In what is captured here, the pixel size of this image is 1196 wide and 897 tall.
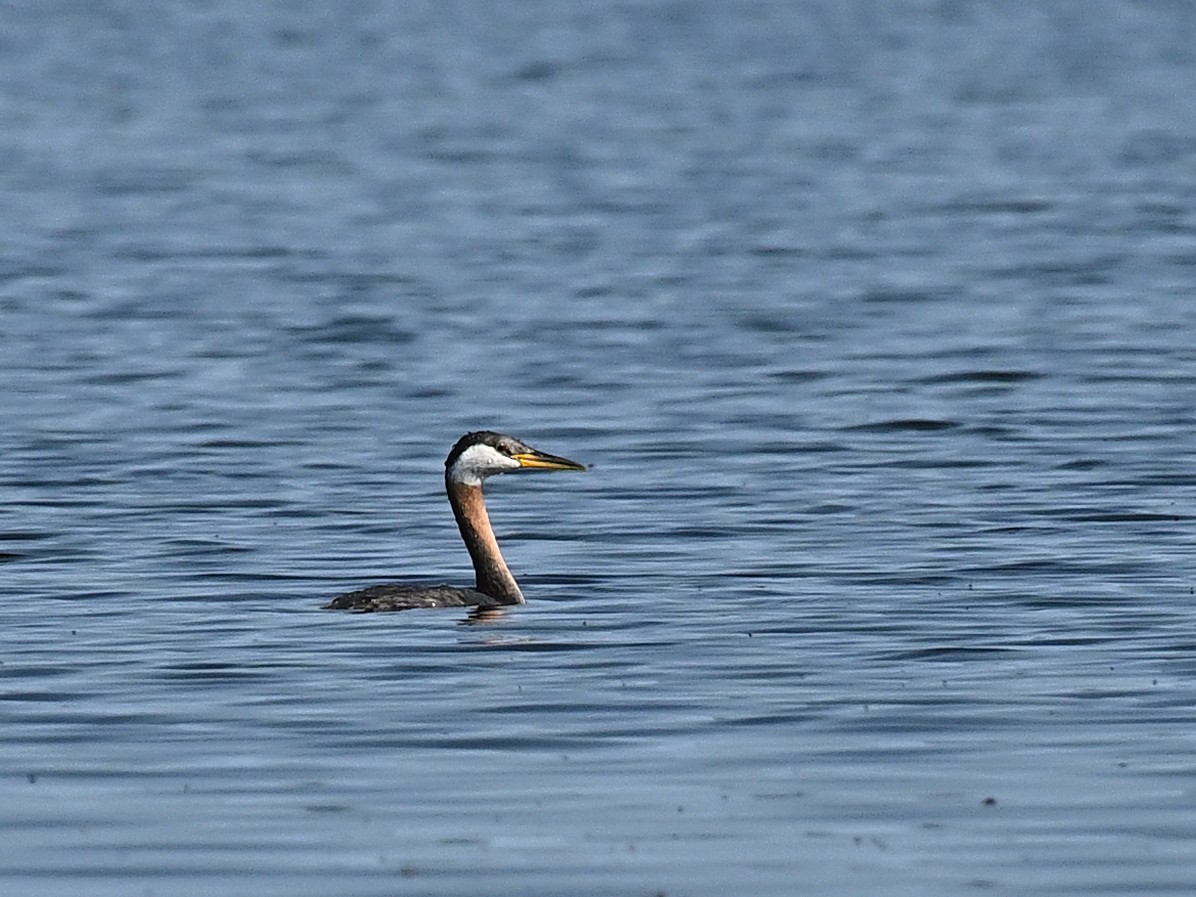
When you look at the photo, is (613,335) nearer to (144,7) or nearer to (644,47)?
(644,47)

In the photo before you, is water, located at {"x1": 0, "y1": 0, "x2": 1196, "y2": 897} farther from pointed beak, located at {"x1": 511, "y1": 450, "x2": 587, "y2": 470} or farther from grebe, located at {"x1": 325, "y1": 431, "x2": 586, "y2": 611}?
pointed beak, located at {"x1": 511, "y1": 450, "x2": 587, "y2": 470}

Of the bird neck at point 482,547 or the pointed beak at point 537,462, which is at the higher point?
the pointed beak at point 537,462

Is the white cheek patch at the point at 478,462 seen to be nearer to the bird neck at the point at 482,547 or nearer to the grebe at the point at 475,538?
the grebe at the point at 475,538

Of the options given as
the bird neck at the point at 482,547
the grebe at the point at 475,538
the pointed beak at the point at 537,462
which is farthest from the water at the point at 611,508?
the pointed beak at the point at 537,462

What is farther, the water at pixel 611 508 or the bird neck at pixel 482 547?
the bird neck at pixel 482 547

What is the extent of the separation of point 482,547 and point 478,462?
0.80 m

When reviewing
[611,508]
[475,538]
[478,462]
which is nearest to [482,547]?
[475,538]

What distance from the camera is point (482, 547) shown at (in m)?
17.0

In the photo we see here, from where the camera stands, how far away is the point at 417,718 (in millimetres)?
13328

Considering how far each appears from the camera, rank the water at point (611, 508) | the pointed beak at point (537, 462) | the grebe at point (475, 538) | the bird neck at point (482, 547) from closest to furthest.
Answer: the water at point (611, 508)
the grebe at point (475, 538)
the bird neck at point (482, 547)
the pointed beak at point (537, 462)

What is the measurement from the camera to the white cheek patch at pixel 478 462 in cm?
1766

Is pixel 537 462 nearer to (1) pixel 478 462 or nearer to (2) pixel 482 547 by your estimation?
(1) pixel 478 462

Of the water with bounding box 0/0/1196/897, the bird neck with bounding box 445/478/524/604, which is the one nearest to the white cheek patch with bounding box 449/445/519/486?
the bird neck with bounding box 445/478/524/604

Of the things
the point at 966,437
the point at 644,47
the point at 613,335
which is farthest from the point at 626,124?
the point at 966,437
